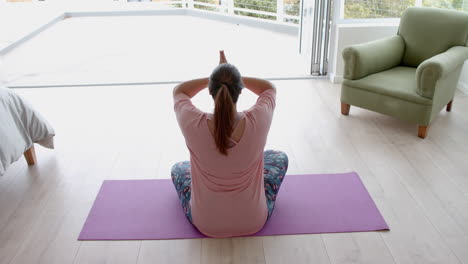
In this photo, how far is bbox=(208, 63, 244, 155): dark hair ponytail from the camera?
163 centimetres

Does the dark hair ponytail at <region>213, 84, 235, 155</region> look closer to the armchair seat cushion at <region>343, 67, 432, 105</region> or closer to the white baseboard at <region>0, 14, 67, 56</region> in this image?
the armchair seat cushion at <region>343, 67, 432, 105</region>

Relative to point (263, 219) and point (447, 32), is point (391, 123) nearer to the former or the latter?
point (447, 32)

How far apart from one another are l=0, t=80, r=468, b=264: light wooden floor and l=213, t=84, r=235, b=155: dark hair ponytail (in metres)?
0.61

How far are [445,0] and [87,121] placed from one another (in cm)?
324

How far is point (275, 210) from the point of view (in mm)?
2312

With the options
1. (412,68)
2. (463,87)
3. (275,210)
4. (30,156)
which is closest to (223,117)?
(275,210)

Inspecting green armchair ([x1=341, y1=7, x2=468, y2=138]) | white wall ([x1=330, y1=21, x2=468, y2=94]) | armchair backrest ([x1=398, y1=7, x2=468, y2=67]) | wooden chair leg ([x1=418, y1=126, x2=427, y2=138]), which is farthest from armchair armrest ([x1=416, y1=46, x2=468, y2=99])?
white wall ([x1=330, y1=21, x2=468, y2=94])

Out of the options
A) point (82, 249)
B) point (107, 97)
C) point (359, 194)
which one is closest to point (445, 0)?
point (359, 194)

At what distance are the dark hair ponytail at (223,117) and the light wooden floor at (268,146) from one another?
0.61 meters

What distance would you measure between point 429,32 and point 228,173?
7.76 feet

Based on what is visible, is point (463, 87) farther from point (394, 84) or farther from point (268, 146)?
point (268, 146)

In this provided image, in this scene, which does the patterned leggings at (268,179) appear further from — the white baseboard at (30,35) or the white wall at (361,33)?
the white baseboard at (30,35)

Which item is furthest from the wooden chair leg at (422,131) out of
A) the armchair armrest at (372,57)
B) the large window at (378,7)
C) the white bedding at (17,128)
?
the white bedding at (17,128)

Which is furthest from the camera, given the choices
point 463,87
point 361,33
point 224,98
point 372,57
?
point 361,33
